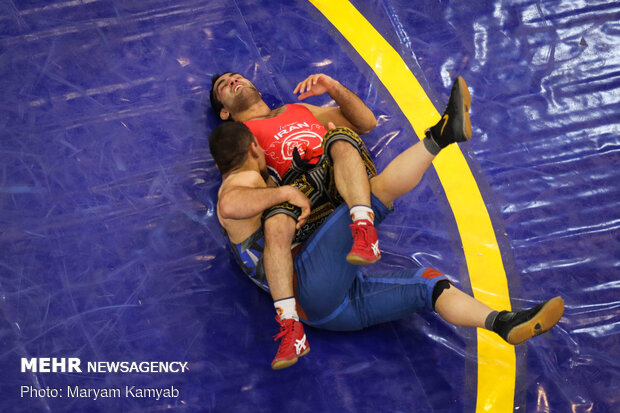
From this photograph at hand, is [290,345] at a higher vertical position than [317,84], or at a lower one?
lower

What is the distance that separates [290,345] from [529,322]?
1.21m

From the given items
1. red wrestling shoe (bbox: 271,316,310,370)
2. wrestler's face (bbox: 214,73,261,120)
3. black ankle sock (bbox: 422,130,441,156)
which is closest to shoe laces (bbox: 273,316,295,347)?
red wrestling shoe (bbox: 271,316,310,370)

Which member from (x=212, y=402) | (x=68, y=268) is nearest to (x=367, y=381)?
(x=212, y=402)

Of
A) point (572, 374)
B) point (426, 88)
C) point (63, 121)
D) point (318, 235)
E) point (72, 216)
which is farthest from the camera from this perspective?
point (426, 88)

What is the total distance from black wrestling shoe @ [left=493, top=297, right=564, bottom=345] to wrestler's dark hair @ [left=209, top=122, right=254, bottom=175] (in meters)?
1.73

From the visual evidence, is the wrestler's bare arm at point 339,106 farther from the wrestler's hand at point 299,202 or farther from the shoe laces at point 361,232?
the shoe laces at point 361,232

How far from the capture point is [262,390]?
3279 millimetres

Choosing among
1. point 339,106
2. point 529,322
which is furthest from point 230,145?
point 529,322

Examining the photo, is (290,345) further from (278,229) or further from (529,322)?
(529,322)

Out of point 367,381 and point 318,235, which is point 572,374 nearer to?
point 367,381

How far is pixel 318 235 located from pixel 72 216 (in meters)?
1.64

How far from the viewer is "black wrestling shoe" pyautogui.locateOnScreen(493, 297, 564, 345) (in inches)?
112

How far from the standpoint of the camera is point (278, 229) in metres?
3.16

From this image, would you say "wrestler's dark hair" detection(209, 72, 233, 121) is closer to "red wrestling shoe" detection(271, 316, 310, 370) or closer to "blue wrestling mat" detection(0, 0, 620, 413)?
"blue wrestling mat" detection(0, 0, 620, 413)
